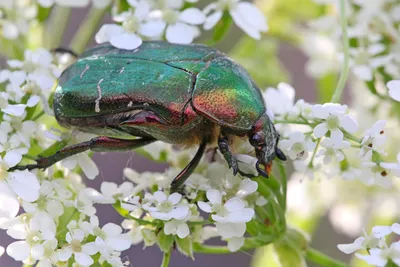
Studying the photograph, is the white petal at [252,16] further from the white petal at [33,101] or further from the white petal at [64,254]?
the white petal at [64,254]

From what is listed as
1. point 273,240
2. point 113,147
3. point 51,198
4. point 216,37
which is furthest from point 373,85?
point 51,198

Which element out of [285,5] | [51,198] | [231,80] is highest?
[231,80]

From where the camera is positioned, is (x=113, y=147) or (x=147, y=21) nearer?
(x=113, y=147)

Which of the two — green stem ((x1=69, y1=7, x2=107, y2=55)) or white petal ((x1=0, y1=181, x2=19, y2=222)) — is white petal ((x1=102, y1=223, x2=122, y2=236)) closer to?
white petal ((x1=0, y1=181, x2=19, y2=222))

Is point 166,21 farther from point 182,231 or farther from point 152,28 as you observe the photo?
point 182,231

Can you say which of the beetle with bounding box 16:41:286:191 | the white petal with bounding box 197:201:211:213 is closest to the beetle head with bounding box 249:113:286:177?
the beetle with bounding box 16:41:286:191

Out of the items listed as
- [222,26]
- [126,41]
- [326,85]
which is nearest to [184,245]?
[126,41]

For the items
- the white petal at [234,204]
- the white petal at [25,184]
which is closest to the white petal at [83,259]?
the white petal at [25,184]

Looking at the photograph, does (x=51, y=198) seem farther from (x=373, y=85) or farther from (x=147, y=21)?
(x=373, y=85)
